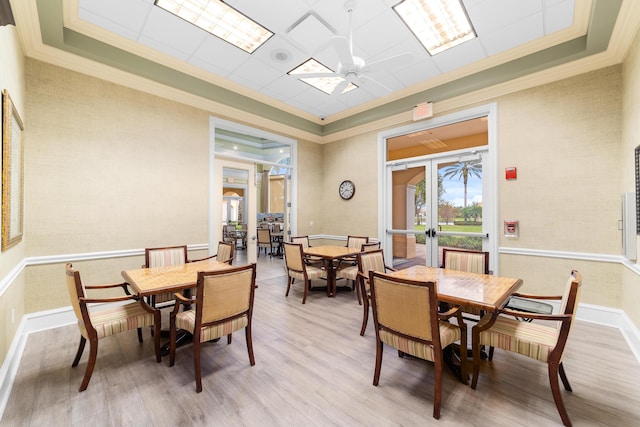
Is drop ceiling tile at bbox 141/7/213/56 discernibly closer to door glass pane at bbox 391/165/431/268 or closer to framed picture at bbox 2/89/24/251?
framed picture at bbox 2/89/24/251

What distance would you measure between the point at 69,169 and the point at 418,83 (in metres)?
5.15

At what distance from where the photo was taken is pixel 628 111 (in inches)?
114

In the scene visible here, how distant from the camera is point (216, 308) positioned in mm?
2129

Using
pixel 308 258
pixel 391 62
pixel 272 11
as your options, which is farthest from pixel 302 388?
pixel 272 11

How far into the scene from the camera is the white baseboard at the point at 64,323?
7.83 feet

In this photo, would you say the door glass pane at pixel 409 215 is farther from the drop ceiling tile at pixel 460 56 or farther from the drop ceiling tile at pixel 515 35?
the drop ceiling tile at pixel 515 35

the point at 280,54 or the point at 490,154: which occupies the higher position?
the point at 280,54

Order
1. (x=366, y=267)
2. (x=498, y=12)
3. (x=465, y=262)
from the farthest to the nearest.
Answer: (x=465, y=262) < (x=366, y=267) < (x=498, y=12)

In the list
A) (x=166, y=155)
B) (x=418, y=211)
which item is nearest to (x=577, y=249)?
(x=418, y=211)

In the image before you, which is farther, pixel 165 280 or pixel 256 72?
pixel 256 72

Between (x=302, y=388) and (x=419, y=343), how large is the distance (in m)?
0.95

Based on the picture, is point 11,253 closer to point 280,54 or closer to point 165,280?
point 165,280

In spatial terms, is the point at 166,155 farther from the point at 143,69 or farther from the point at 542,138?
the point at 542,138

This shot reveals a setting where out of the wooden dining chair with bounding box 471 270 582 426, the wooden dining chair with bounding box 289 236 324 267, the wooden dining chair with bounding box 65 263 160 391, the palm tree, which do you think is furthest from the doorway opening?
the wooden dining chair with bounding box 471 270 582 426
